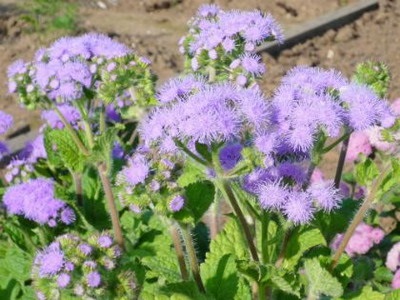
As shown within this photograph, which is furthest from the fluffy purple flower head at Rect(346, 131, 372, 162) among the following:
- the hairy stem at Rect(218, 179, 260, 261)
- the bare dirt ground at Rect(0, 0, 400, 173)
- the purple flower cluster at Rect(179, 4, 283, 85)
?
the bare dirt ground at Rect(0, 0, 400, 173)

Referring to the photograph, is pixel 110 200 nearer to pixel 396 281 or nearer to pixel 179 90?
pixel 179 90

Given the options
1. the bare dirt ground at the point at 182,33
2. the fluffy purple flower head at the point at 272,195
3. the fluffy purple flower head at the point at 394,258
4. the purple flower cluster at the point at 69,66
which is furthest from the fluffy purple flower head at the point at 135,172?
the bare dirt ground at the point at 182,33

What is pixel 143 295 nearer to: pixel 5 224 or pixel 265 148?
pixel 265 148

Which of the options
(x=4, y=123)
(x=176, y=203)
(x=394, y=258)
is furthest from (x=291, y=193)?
(x=4, y=123)

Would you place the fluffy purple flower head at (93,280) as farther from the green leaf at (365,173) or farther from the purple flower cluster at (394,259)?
the purple flower cluster at (394,259)

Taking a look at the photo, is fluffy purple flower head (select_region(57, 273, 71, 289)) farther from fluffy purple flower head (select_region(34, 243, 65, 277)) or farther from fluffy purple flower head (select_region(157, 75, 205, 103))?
fluffy purple flower head (select_region(157, 75, 205, 103))

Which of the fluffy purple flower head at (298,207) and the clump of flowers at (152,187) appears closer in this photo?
the fluffy purple flower head at (298,207)
